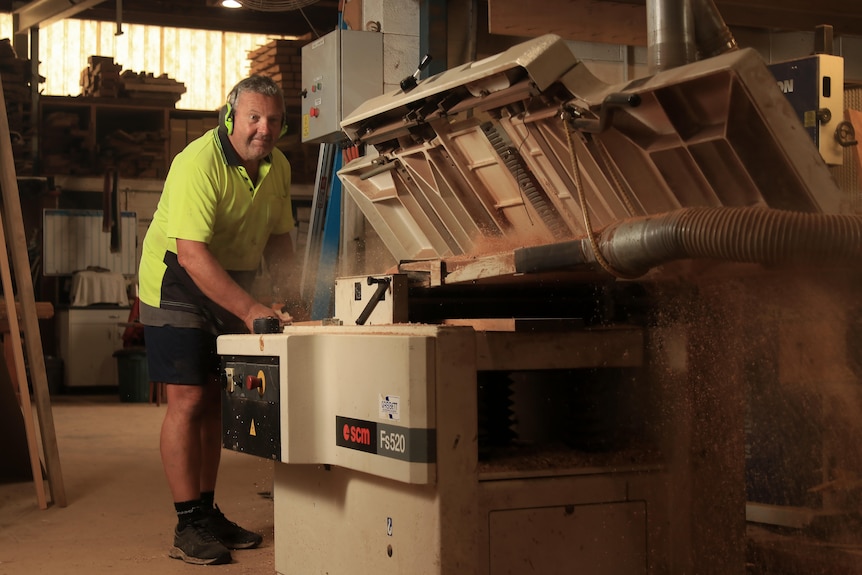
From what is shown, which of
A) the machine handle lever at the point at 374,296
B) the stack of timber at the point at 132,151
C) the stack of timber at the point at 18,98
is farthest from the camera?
the stack of timber at the point at 132,151

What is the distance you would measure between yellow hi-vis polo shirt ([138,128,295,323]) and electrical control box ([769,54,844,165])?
5.74ft

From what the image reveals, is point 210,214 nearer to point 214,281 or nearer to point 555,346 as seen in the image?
point 214,281

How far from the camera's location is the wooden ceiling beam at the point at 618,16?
423 cm

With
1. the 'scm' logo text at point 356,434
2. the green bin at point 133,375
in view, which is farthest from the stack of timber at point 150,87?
the 'scm' logo text at point 356,434

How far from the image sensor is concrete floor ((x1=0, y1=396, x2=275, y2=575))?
10.2 ft

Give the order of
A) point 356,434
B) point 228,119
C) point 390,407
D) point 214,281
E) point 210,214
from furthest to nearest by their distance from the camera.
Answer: point 228,119 → point 210,214 → point 214,281 → point 356,434 → point 390,407

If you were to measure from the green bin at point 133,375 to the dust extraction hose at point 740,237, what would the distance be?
7.61 meters

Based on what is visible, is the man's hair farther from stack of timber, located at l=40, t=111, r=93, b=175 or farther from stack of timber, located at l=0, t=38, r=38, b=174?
stack of timber, located at l=40, t=111, r=93, b=175

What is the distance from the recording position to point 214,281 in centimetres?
294

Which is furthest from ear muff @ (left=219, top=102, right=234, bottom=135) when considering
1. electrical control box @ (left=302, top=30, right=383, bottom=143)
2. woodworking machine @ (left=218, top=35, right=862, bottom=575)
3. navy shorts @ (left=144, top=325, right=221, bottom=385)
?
electrical control box @ (left=302, top=30, right=383, bottom=143)

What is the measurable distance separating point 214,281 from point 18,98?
7.45 metres

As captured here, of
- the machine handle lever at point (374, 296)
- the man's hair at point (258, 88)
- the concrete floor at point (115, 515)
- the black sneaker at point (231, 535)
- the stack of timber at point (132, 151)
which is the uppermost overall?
the stack of timber at point (132, 151)

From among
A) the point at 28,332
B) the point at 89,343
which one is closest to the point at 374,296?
the point at 28,332

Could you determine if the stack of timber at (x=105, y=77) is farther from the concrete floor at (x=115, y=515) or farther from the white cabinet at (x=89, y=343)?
the concrete floor at (x=115, y=515)
